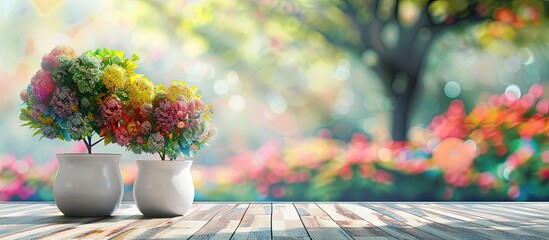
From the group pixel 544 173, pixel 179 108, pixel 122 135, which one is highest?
pixel 544 173

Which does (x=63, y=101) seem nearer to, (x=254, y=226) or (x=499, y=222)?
(x=254, y=226)

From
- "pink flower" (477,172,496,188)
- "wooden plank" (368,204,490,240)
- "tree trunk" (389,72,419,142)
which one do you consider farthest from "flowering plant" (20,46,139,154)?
"pink flower" (477,172,496,188)

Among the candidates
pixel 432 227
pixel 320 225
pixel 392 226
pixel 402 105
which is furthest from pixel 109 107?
pixel 402 105

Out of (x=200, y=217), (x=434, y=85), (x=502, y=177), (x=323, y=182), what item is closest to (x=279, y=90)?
(x=323, y=182)

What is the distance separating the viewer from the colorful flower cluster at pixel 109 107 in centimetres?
211

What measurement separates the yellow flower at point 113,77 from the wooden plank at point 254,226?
0.61m

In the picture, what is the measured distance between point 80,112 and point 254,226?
2.30 feet

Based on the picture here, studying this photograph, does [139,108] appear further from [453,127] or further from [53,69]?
[453,127]

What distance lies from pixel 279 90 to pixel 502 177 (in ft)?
4.57

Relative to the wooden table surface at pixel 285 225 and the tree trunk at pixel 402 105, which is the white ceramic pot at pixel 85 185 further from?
the tree trunk at pixel 402 105

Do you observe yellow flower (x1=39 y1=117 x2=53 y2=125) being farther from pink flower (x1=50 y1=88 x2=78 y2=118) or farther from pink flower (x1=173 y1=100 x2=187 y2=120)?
pink flower (x1=173 y1=100 x2=187 y2=120)

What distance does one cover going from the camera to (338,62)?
12.5 feet

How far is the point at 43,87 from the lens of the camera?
212 cm

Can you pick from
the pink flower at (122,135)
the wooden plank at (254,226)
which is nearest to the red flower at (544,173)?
the wooden plank at (254,226)
